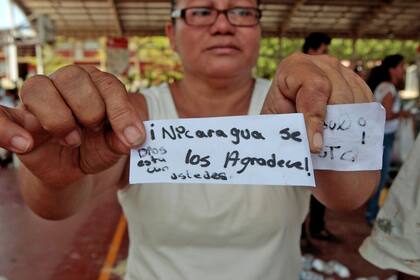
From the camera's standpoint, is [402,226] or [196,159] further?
[402,226]

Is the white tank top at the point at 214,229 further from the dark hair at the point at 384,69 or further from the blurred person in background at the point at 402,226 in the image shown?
the dark hair at the point at 384,69

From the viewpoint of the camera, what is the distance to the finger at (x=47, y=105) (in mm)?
756

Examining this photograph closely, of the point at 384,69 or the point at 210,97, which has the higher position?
the point at 210,97

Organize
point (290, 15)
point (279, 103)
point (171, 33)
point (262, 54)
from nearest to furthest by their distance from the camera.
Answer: point (279, 103), point (171, 33), point (290, 15), point (262, 54)

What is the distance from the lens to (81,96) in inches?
30.5

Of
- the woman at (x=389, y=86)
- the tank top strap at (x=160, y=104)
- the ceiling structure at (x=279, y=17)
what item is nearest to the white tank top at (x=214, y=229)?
the tank top strap at (x=160, y=104)

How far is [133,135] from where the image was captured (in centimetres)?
77

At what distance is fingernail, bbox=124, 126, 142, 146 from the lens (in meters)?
0.77

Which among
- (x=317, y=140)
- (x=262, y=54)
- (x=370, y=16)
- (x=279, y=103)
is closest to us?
(x=317, y=140)

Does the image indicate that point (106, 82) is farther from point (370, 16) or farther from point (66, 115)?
point (370, 16)

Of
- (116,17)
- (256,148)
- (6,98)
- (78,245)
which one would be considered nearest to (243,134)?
(256,148)

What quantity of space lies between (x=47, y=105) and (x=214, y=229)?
0.57m

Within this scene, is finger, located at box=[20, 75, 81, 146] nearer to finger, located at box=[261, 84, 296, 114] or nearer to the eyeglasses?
finger, located at box=[261, 84, 296, 114]

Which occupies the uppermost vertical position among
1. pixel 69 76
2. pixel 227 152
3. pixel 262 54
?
pixel 69 76
